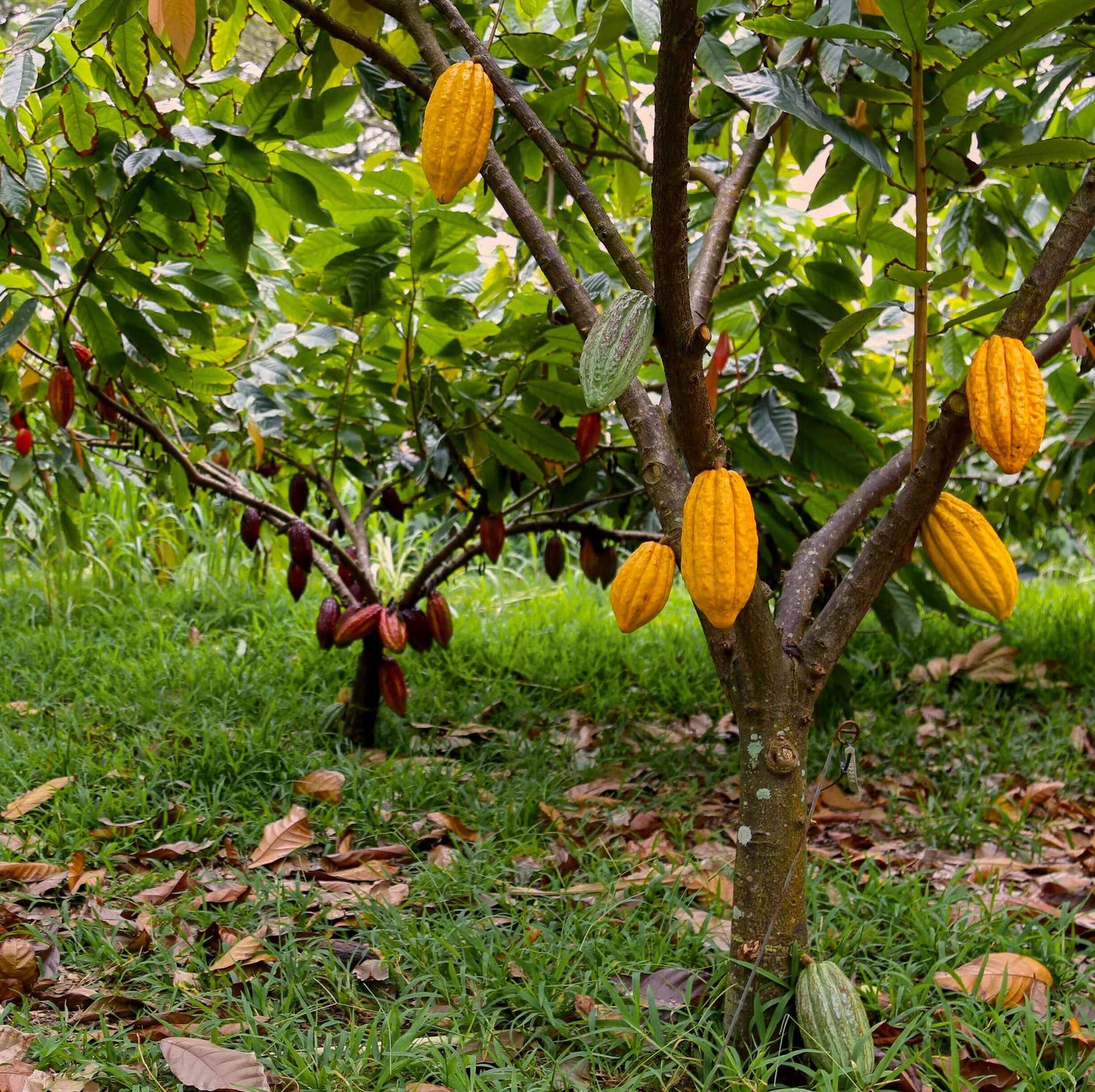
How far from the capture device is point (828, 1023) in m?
1.22

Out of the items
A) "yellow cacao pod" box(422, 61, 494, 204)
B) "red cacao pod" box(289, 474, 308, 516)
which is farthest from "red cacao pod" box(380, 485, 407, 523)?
"yellow cacao pod" box(422, 61, 494, 204)

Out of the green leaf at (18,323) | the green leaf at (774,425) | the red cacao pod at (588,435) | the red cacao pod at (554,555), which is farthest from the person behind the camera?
the red cacao pod at (554,555)

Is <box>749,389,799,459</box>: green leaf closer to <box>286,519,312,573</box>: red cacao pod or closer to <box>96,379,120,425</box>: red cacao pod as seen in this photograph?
<box>286,519,312,573</box>: red cacao pod

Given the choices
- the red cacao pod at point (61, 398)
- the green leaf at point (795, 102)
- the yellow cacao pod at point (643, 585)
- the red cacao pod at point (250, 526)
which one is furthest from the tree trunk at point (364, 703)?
the green leaf at point (795, 102)

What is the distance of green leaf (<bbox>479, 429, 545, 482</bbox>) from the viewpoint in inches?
80.4

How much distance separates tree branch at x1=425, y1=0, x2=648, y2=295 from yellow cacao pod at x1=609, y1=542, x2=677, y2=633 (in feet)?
0.98

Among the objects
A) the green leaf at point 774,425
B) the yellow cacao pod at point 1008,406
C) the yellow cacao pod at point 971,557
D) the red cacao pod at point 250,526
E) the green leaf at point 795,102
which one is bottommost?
the red cacao pod at point 250,526

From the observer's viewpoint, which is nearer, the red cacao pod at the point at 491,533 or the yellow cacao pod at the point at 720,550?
the yellow cacao pod at the point at 720,550

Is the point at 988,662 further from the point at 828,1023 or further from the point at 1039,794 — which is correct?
the point at 828,1023

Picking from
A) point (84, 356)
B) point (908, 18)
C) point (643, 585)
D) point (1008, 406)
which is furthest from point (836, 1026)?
point (84, 356)

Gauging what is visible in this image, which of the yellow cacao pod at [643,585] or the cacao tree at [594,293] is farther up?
the cacao tree at [594,293]

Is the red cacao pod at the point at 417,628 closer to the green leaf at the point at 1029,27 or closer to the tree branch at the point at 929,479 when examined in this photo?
the tree branch at the point at 929,479

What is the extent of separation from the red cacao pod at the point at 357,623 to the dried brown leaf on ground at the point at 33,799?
59cm

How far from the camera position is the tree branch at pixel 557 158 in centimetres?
114
